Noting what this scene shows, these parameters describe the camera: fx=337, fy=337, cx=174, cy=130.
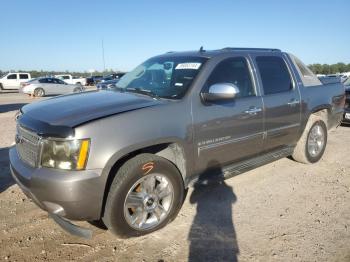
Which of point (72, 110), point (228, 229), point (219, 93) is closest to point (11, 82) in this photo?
point (72, 110)

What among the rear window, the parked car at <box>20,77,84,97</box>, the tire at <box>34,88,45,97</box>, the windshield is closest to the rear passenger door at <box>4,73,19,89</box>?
the parked car at <box>20,77,84,97</box>

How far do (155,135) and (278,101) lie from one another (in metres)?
2.17

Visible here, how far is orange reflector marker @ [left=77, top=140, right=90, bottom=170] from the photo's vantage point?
9.47 feet

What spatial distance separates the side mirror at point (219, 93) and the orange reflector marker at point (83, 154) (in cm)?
145

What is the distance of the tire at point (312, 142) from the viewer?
5.45 m

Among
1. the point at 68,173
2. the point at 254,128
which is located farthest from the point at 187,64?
the point at 68,173

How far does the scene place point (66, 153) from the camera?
291 centimetres

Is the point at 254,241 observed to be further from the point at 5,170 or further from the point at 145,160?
the point at 5,170

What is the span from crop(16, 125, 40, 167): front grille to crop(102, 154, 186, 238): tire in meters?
0.76

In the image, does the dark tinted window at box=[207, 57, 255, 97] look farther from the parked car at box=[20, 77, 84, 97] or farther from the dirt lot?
the parked car at box=[20, 77, 84, 97]

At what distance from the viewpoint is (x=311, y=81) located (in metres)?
5.50

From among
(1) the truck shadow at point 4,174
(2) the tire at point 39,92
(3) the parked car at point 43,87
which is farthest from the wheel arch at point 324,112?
(2) the tire at point 39,92

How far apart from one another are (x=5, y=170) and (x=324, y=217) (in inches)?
186

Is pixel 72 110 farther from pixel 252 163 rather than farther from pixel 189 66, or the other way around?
pixel 252 163
